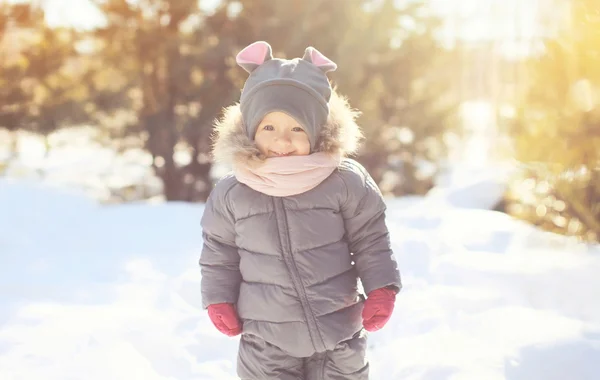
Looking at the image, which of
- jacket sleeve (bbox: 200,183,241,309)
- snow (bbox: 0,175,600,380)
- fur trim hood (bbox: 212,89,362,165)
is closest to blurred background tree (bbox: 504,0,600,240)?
snow (bbox: 0,175,600,380)

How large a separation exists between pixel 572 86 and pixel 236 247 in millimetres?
2874

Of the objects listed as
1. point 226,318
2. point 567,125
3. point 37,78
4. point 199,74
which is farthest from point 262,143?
point 37,78

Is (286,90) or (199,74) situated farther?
(199,74)

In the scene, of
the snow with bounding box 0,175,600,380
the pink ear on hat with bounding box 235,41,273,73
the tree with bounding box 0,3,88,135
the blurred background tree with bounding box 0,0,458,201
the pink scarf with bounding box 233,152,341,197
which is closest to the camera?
the pink scarf with bounding box 233,152,341,197

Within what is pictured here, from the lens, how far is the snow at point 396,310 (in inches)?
96.2

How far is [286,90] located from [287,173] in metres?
Answer: 0.25

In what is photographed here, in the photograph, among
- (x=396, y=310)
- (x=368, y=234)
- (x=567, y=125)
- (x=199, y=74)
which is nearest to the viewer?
(x=368, y=234)

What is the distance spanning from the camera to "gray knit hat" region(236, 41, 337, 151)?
1.68 m

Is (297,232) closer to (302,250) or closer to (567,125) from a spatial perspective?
(302,250)

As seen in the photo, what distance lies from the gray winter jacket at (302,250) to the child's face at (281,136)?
0.14 feet

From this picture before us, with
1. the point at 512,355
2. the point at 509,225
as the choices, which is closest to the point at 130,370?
the point at 512,355

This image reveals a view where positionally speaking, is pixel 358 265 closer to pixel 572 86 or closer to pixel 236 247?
pixel 236 247

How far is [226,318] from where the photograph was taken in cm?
179

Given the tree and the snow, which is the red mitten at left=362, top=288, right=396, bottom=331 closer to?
the snow
